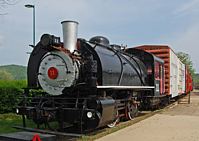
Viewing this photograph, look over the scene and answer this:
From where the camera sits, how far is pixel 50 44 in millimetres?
8820

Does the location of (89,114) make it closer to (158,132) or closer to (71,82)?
(71,82)

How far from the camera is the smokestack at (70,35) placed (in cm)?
919

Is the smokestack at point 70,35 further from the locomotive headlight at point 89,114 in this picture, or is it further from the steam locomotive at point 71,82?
the locomotive headlight at point 89,114

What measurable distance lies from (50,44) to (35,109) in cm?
188

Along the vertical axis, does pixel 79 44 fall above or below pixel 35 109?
above

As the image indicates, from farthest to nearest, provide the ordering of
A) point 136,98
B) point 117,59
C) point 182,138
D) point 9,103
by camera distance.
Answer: point 9,103 < point 136,98 < point 117,59 < point 182,138

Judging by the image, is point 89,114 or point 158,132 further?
point 158,132

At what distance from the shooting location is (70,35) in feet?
30.2

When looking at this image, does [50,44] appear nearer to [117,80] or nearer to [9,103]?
[117,80]

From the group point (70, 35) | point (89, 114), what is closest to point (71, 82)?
point (89, 114)

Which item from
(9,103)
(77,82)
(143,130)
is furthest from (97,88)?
(9,103)

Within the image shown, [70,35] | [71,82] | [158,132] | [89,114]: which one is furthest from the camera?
[158,132]

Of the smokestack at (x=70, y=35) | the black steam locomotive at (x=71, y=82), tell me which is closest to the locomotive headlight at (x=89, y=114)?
the black steam locomotive at (x=71, y=82)

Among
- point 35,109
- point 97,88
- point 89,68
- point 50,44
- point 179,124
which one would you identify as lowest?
point 179,124
